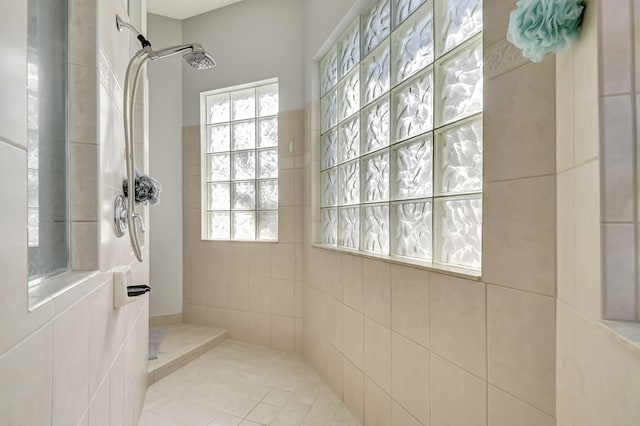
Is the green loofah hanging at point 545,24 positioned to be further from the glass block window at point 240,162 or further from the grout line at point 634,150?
the glass block window at point 240,162

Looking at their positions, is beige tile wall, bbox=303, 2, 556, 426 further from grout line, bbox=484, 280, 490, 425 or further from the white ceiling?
the white ceiling

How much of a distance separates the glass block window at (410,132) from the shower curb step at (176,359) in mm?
1369

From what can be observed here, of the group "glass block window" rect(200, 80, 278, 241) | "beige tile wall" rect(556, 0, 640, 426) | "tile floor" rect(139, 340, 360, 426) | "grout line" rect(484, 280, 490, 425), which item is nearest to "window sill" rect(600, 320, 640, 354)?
"beige tile wall" rect(556, 0, 640, 426)

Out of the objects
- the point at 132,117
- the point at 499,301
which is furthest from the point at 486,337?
the point at 132,117

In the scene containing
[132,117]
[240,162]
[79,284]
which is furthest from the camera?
[240,162]

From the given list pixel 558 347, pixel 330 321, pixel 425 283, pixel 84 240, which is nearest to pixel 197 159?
pixel 330 321

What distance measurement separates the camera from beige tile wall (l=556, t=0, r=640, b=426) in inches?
22.6

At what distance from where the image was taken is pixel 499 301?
95 centimetres

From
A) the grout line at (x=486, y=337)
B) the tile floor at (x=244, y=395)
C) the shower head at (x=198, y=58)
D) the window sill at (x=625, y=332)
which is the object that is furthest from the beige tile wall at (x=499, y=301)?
the shower head at (x=198, y=58)

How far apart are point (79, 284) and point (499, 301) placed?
1.14 m

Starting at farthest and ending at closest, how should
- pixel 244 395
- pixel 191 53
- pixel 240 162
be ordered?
1. pixel 240 162
2. pixel 244 395
3. pixel 191 53

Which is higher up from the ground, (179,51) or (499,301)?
(179,51)

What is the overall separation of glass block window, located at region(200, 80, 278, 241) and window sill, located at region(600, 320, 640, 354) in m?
2.36

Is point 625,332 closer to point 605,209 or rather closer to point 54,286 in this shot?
point 605,209
